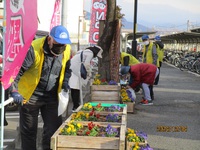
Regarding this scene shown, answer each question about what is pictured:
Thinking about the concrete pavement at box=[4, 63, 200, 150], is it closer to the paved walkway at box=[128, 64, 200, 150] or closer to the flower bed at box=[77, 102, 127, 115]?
the paved walkway at box=[128, 64, 200, 150]

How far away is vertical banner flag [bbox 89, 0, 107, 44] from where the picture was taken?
502 inches

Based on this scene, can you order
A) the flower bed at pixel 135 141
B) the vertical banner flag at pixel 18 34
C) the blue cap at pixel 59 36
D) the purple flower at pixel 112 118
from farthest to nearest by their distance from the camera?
the purple flower at pixel 112 118 → the flower bed at pixel 135 141 → the blue cap at pixel 59 36 → the vertical banner flag at pixel 18 34

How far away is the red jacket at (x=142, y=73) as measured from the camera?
9766mm

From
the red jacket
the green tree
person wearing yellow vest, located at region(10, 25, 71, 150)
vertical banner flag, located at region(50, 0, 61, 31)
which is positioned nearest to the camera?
person wearing yellow vest, located at region(10, 25, 71, 150)

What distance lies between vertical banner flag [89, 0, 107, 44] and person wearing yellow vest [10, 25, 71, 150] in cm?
783

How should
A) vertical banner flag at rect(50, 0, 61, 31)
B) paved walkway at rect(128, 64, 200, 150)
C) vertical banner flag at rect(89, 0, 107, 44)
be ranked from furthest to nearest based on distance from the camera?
vertical banner flag at rect(89, 0, 107, 44) < paved walkway at rect(128, 64, 200, 150) < vertical banner flag at rect(50, 0, 61, 31)

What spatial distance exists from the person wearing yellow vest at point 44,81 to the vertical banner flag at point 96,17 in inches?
308

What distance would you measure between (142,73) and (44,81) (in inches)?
218

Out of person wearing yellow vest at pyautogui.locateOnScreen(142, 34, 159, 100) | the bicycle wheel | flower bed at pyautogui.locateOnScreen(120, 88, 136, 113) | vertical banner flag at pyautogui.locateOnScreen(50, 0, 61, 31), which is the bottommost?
the bicycle wheel

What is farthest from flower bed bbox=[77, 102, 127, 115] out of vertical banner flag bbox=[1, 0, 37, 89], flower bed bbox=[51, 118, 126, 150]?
vertical banner flag bbox=[1, 0, 37, 89]
